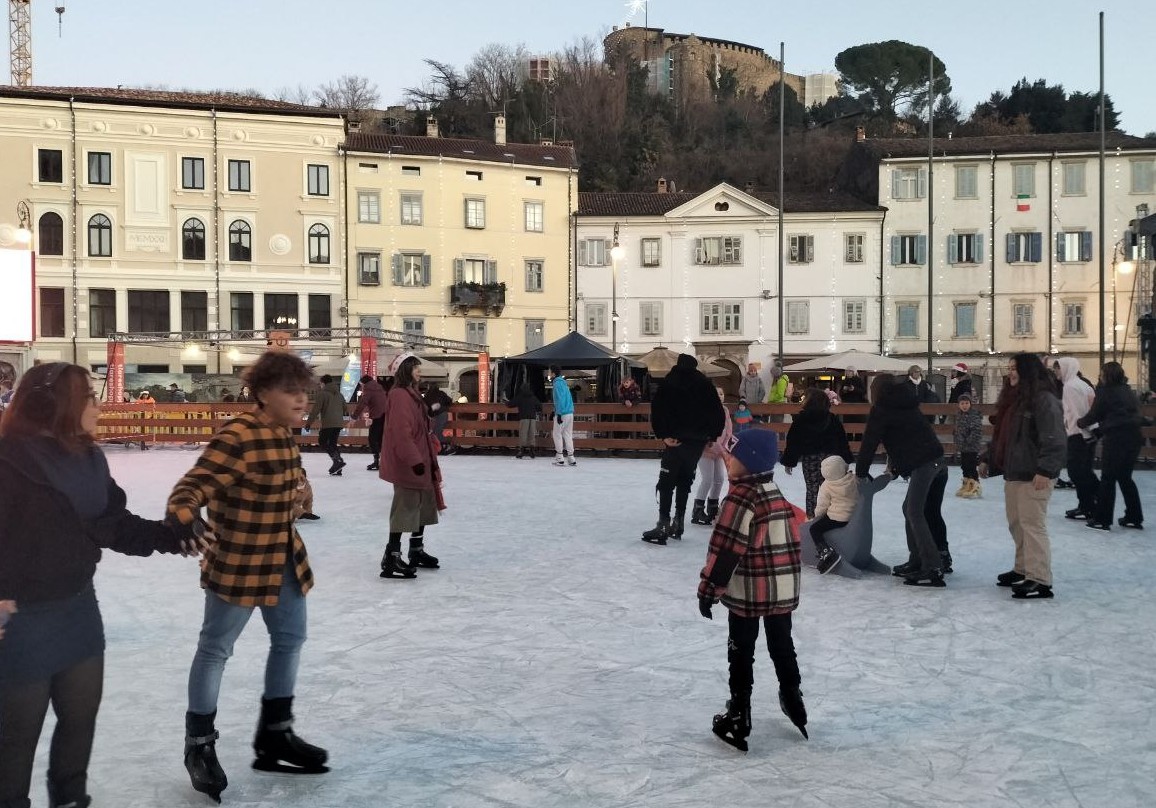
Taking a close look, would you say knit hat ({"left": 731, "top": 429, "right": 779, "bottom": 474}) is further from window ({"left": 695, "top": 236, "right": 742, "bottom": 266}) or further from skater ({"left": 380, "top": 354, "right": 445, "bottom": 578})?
window ({"left": 695, "top": 236, "right": 742, "bottom": 266})

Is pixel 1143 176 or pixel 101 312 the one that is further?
pixel 1143 176

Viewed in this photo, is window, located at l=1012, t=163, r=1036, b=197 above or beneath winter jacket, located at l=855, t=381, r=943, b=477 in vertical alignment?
above

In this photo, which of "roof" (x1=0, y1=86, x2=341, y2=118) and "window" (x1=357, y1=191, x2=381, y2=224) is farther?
"window" (x1=357, y1=191, x2=381, y2=224)

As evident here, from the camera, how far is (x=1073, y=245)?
4219 cm

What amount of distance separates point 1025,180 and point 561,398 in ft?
100

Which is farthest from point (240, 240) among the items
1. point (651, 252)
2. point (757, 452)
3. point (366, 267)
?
point (757, 452)

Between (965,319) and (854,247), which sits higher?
(854,247)

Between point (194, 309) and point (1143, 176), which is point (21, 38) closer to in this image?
point (194, 309)

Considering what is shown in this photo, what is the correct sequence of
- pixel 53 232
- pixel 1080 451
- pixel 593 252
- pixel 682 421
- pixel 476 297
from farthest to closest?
pixel 593 252, pixel 476 297, pixel 53 232, pixel 1080 451, pixel 682 421

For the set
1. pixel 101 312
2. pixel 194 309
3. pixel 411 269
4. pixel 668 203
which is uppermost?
pixel 668 203

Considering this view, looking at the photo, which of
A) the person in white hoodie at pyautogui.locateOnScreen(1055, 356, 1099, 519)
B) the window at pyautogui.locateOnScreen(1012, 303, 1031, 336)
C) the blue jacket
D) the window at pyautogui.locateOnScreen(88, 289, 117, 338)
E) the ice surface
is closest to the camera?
the ice surface

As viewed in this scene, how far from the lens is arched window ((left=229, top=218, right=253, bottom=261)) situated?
40.0 meters

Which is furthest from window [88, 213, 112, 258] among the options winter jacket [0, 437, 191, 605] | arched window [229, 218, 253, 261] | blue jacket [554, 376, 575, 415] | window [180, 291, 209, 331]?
winter jacket [0, 437, 191, 605]

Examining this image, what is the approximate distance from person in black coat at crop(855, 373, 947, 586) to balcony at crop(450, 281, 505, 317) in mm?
34777
